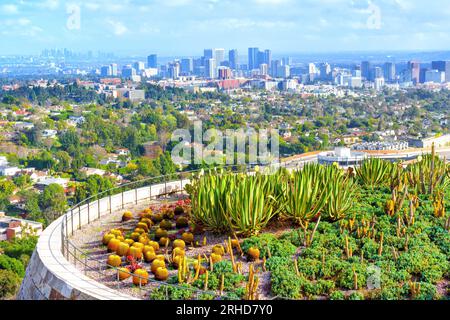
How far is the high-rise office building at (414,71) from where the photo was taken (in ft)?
393

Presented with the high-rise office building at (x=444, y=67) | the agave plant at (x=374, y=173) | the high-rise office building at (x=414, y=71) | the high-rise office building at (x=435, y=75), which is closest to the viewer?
the agave plant at (x=374, y=173)

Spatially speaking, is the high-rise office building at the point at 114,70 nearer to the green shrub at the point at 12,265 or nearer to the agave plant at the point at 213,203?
the green shrub at the point at 12,265

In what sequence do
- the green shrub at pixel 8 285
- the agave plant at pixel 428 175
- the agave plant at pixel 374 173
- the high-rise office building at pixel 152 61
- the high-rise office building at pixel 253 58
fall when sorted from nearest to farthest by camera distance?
1. the agave plant at pixel 428 175
2. the agave plant at pixel 374 173
3. the green shrub at pixel 8 285
4. the high-rise office building at pixel 253 58
5. the high-rise office building at pixel 152 61

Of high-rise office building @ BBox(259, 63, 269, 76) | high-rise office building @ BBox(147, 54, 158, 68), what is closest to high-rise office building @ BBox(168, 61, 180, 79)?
high-rise office building @ BBox(147, 54, 158, 68)

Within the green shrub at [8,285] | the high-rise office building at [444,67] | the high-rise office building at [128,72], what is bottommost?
the green shrub at [8,285]

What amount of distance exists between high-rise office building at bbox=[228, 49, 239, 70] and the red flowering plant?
6541 inches

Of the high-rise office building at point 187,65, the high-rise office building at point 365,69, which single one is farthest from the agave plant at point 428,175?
the high-rise office building at point 187,65

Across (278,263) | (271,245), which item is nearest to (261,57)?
(271,245)

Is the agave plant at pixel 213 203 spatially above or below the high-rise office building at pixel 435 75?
above

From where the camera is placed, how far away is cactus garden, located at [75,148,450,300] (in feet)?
18.9

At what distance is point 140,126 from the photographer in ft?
197

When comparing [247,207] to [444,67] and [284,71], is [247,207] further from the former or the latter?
[284,71]

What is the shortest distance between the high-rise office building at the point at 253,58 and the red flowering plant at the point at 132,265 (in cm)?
16567
